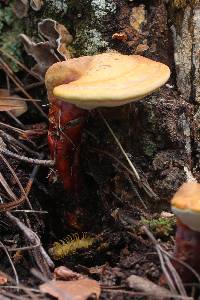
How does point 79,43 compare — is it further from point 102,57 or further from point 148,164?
point 148,164

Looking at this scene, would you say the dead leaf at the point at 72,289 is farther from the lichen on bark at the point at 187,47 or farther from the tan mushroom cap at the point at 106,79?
the lichen on bark at the point at 187,47

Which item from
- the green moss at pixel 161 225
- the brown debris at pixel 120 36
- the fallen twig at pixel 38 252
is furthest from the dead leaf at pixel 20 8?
the green moss at pixel 161 225

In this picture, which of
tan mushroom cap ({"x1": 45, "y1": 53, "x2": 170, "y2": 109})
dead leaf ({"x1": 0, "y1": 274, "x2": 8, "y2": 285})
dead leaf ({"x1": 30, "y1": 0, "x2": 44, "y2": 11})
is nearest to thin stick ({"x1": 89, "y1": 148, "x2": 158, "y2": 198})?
tan mushroom cap ({"x1": 45, "y1": 53, "x2": 170, "y2": 109})

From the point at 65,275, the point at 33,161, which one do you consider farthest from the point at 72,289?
the point at 33,161

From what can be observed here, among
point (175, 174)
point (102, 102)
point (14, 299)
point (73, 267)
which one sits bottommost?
point (73, 267)

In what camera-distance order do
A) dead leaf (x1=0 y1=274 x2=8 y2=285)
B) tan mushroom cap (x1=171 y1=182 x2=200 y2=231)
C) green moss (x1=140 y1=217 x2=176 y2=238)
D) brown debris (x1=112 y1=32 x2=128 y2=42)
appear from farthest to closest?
brown debris (x1=112 y1=32 x2=128 y2=42) < green moss (x1=140 y1=217 x2=176 y2=238) < dead leaf (x1=0 y1=274 x2=8 y2=285) < tan mushroom cap (x1=171 y1=182 x2=200 y2=231)

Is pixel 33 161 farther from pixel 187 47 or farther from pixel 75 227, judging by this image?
pixel 187 47

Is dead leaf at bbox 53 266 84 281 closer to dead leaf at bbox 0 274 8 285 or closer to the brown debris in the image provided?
dead leaf at bbox 0 274 8 285

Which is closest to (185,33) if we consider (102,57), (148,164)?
(102,57)
